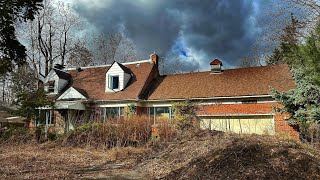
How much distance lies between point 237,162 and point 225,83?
1690 centimetres

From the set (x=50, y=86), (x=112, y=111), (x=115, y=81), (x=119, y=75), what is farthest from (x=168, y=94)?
(x=50, y=86)

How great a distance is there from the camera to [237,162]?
26.1ft

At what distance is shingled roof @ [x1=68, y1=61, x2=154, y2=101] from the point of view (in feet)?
86.3

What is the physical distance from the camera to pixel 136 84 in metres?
27.1

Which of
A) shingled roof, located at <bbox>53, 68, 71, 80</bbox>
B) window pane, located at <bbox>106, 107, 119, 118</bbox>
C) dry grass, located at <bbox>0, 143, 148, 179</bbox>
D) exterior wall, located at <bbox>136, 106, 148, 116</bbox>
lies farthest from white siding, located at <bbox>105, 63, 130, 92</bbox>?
dry grass, located at <bbox>0, 143, 148, 179</bbox>

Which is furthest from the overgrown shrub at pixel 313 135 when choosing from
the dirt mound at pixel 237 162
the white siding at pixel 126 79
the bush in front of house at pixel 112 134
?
the white siding at pixel 126 79

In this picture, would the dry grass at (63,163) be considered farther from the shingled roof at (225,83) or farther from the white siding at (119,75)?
the white siding at (119,75)

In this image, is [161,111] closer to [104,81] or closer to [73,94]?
[104,81]

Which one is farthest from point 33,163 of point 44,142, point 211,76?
point 211,76

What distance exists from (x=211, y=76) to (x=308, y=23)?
524 inches

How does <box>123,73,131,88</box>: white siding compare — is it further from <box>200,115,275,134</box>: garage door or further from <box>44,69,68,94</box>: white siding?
<box>200,115,275,134</box>: garage door

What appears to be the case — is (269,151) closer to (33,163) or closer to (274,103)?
(33,163)

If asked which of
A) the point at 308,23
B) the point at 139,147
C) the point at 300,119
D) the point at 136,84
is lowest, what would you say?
the point at 139,147

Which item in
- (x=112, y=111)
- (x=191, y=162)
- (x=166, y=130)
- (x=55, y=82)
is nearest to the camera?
(x=191, y=162)
